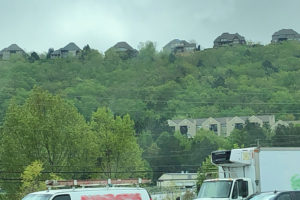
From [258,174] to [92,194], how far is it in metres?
6.21

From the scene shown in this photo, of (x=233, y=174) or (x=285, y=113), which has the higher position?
(x=285, y=113)

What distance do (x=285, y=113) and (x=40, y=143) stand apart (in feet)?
347

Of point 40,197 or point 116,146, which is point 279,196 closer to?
point 40,197

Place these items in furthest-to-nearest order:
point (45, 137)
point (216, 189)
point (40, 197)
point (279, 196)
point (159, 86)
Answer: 1. point (159, 86)
2. point (45, 137)
3. point (216, 189)
4. point (40, 197)
5. point (279, 196)

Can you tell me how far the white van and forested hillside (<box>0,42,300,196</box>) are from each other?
3582cm

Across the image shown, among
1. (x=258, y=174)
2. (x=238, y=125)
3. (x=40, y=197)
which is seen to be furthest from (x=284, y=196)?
(x=238, y=125)

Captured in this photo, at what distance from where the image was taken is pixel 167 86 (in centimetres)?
17625

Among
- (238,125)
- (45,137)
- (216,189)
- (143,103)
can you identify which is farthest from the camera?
(143,103)

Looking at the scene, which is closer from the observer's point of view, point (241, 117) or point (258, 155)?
point (258, 155)

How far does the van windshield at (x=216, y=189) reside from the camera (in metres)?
22.8

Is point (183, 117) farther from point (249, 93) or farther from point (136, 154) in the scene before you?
point (136, 154)

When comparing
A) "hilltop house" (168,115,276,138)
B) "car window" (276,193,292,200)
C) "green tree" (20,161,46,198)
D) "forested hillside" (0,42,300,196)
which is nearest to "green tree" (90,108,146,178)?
"forested hillside" (0,42,300,196)

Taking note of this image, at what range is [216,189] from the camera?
23.2 m

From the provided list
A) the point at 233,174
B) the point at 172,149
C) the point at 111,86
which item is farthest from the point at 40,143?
the point at 111,86
